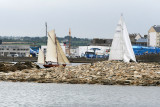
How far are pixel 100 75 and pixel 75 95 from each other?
494 inches

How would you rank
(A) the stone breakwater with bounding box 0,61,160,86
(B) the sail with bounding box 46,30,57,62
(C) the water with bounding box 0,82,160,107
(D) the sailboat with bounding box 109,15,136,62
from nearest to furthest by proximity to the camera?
(C) the water with bounding box 0,82,160,107 → (A) the stone breakwater with bounding box 0,61,160,86 → (D) the sailboat with bounding box 109,15,136,62 → (B) the sail with bounding box 46,30,57,62

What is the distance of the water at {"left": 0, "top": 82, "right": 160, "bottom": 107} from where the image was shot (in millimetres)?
38250

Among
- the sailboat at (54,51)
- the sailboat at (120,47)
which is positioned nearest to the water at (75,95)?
the sailboat at (120,47)

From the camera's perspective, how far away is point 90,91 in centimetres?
4734

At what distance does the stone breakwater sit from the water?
2.11 meters

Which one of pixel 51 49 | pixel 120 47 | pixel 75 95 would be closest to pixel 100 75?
pixel 75 95

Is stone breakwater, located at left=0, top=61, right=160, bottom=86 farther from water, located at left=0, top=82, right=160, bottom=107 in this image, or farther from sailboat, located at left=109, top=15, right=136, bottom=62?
sailboat, located at left=109, top=15, right=136, bottom=62

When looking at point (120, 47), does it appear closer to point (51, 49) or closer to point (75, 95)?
point (51, 49)

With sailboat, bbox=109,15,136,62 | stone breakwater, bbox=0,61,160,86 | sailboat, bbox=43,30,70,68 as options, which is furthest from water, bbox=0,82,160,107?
sailboat, bbox=43,30,70,68

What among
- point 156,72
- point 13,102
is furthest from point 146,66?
point 13,102

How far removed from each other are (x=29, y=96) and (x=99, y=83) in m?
12.3

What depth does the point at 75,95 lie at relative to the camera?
4438cm

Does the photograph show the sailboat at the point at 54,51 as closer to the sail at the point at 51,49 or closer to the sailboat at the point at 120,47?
the sail at the point at 51,49

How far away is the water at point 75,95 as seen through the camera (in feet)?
125
